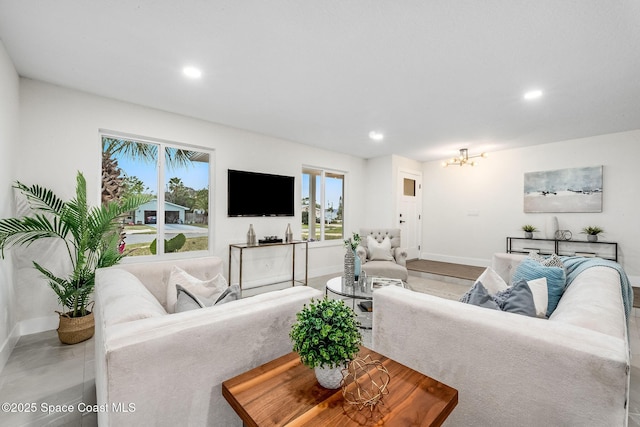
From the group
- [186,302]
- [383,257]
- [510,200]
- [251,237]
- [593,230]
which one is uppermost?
[510,200]

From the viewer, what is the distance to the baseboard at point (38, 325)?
8.63ft

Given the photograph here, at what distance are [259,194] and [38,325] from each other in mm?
2817

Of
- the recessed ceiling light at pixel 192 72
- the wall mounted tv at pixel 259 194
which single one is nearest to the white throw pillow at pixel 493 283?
the recessed ceiling light at pixel 192 72

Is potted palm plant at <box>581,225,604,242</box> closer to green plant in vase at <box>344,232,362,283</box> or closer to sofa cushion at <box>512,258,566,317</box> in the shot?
sofa cushion at <box>512,258,566,317</box>

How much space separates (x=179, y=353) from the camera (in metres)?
0.99

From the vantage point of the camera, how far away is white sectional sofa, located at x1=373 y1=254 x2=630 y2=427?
2.80 feet

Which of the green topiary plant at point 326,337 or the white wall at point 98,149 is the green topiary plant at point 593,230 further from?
the green topiary plant at point 326,337

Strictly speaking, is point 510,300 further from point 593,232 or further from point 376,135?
point 593,232

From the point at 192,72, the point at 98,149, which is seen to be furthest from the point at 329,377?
the point at 98,149

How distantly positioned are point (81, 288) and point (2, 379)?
748 mm

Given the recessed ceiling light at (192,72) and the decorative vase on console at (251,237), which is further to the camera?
the decorative vase on console at (251,237)

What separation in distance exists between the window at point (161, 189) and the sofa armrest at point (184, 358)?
270 centimetres

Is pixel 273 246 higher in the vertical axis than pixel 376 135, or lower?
lower

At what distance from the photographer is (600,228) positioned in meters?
4.35
